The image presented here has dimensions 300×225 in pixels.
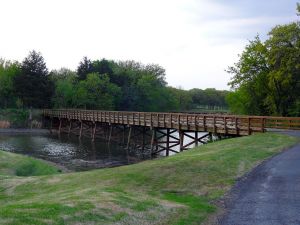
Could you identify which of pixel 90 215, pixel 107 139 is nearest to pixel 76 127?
pixel 107 139

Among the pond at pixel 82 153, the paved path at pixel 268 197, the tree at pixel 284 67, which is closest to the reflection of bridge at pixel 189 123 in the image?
the pond at pixel 82 153

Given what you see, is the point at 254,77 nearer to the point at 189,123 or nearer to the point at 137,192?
the point at 189,123

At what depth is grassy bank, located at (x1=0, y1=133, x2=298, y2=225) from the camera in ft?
33.4

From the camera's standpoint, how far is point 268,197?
12.9 meters

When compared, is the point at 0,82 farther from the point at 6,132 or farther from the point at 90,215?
the point at 90,215

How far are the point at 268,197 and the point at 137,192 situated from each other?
4303 mm

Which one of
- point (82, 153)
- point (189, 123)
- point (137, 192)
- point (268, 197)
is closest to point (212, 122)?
point (189, 123)

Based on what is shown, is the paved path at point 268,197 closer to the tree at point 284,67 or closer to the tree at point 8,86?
the tree at point 284,67

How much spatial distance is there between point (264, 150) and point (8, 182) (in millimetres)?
12715

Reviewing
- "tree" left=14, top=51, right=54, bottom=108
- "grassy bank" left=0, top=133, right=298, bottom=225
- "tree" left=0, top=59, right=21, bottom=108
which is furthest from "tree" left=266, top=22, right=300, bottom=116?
"tree" left=0, top=59, right=21, bottom=108

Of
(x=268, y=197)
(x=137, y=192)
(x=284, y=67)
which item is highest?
(x=284, y=67)

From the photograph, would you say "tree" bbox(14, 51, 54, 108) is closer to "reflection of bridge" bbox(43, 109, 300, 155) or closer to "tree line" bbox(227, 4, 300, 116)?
"reflection of bridge" bbox(43, 109, 300, 155)

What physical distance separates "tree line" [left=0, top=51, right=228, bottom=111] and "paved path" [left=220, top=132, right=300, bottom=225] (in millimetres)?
66306

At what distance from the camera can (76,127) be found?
7162 centimetres
